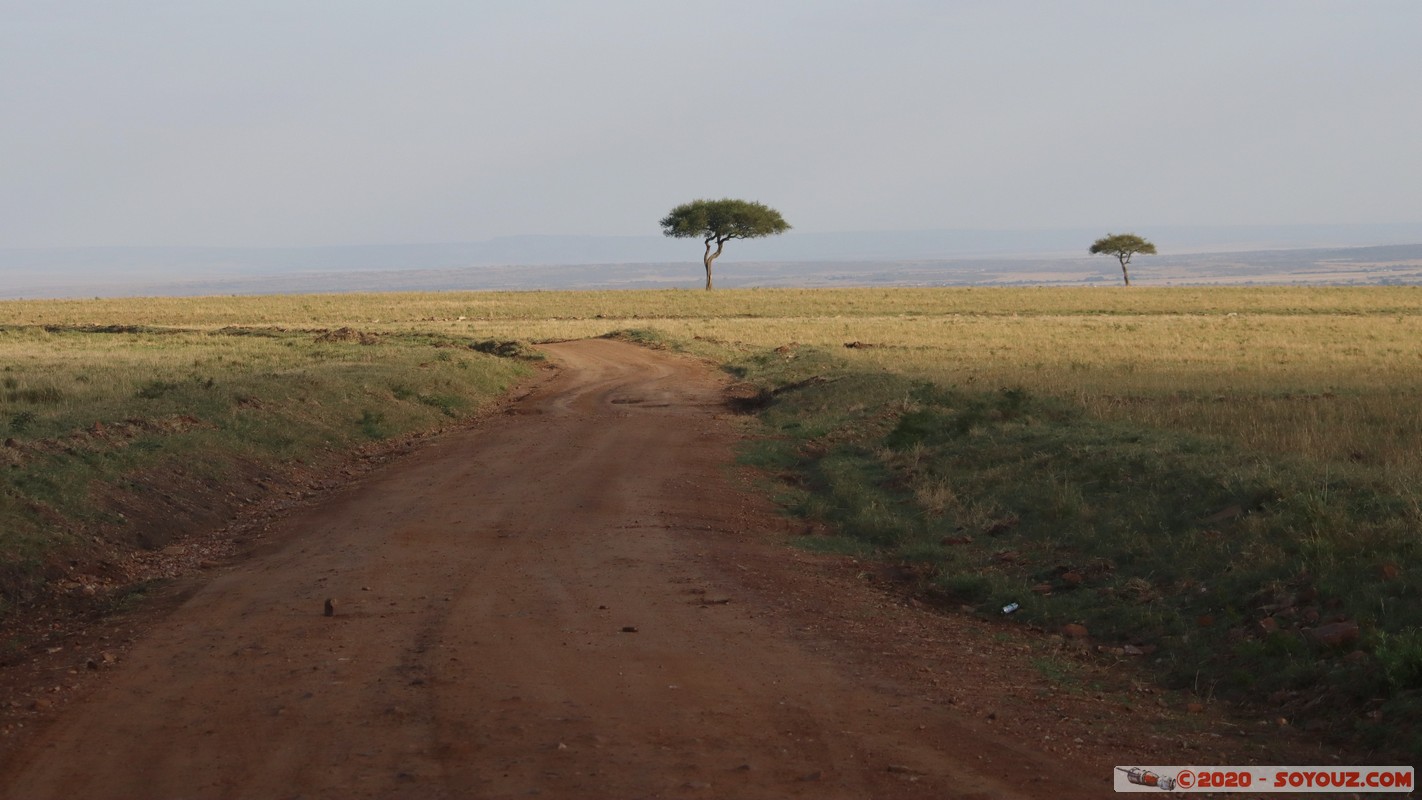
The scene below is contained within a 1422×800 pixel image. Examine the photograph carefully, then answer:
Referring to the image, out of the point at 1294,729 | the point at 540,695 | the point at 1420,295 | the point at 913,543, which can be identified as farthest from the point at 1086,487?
the point at 1420,295

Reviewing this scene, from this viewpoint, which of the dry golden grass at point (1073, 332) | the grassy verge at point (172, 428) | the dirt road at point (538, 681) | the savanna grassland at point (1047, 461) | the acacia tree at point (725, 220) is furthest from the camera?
the acacia tree at point (725, 220)

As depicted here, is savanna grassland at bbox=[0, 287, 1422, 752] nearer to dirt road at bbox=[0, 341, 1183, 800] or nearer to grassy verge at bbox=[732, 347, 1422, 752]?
grassy verge at bbox=[732, 347, 1422, 752]

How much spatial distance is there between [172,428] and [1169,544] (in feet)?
41.1

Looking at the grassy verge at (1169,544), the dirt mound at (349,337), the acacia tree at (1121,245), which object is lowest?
the grassy verge at (1169,544)

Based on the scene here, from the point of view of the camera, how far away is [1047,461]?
46.3 feet

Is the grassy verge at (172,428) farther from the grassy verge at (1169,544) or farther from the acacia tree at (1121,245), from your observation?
the acacia tree at (1121,245)

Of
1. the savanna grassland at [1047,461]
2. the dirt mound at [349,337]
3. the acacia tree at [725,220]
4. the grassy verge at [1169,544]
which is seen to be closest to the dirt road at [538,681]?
the grassy verge at [1169,544]

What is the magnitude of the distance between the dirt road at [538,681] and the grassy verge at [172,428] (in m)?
1.50

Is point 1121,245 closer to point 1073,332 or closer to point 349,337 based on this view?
point 1073,332

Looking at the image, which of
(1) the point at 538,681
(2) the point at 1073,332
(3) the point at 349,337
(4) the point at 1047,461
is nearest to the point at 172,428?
(1) the point at 538,681

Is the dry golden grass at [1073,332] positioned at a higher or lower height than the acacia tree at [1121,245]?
lower

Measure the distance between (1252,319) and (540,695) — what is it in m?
55.1

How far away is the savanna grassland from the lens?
847 centimetres

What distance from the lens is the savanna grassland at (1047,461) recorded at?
27.8ft
